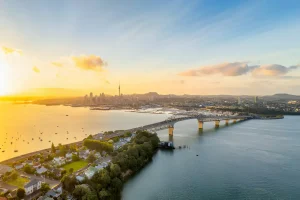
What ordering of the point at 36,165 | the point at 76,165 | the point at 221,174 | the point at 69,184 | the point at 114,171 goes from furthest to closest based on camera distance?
the point at 221,174 < the point at 76,165 < the point at 36,165 < the point at 114,171 < the point at 69,184

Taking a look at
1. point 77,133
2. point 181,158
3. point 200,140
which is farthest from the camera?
point 77,133

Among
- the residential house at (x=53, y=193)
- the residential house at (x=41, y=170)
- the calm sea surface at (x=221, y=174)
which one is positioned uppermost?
the residential house at (x=41, y=170)

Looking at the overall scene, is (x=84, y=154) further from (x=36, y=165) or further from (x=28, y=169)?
(x=28, y=169)

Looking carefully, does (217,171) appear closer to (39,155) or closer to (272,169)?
(272,169)

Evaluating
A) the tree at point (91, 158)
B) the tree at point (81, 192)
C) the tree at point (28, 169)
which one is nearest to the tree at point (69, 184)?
the tree at point (81, 192)

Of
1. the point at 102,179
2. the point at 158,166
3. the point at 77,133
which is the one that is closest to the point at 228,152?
the point at 158,166

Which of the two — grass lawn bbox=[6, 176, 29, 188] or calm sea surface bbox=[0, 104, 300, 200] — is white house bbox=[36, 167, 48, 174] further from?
calm sea surface bbox=[0, 104, 300, 200]

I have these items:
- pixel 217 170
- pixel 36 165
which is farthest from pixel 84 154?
pixel 217 170

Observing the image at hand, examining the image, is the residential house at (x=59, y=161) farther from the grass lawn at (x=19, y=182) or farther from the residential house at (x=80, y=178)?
the residential house at (x=80, y=178)

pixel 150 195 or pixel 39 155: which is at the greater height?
pixel 39 155
